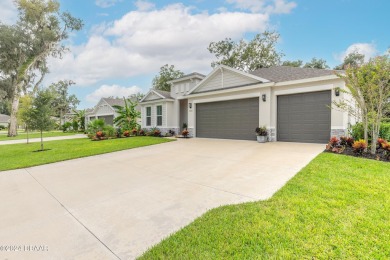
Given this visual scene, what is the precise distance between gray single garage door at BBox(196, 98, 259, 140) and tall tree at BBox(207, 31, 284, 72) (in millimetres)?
15849

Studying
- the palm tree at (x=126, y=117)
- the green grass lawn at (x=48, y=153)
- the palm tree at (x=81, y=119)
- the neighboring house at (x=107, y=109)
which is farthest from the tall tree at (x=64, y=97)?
the green grass lawn at (x=48, y=153)

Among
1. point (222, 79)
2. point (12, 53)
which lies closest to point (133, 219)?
point (222, 79)

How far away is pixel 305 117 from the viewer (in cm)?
1012

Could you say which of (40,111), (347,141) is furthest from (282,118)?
(40,111)

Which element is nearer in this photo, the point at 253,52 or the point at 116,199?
the point at 116,199

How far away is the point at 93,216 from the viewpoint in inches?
127

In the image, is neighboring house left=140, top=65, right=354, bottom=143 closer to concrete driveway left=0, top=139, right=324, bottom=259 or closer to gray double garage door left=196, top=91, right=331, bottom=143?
gray double garage door left=196, top=91, right=331, bottom=143

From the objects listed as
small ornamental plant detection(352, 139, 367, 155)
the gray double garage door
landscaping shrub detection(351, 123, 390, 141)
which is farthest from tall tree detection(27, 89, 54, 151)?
landscaping shrub detection(351, 123, 390, 141)

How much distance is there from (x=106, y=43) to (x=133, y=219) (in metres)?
17.6

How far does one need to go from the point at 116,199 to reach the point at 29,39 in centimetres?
3079

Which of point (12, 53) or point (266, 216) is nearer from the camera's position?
point (266, 216)

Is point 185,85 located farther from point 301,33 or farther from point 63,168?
point 63,168

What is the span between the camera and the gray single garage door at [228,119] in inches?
469

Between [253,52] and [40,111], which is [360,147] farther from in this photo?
[253,52]
